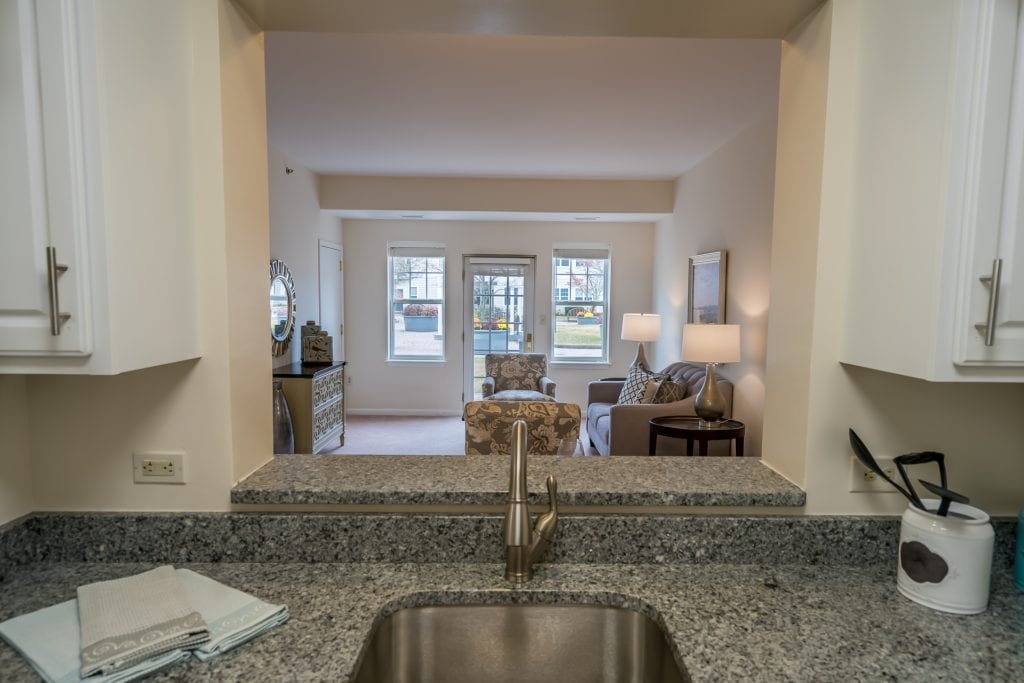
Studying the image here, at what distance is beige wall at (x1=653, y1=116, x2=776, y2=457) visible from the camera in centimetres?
349

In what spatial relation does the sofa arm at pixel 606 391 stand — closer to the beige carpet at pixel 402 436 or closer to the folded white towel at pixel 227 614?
the beige carpet at pixel 402 436

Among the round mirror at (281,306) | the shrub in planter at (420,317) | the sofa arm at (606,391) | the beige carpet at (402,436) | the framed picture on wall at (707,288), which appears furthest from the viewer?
the shrub in planter at (420,317)

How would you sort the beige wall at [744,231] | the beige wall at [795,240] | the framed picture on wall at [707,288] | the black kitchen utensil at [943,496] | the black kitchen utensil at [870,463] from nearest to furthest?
the black kitchen utensil at [943,496]
the black kitchen utensil at [870,463]
the beige wall at [795,240]
the beige wall at [744,231]
the framed picture on wall at [707,288]

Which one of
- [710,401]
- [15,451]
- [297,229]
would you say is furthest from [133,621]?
[297,229]

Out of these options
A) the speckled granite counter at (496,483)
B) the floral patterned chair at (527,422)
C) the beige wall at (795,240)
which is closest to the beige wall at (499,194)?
the floral patterned chair at (527,422)

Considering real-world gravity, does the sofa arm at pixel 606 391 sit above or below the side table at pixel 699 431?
below

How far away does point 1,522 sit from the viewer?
3.67 ft

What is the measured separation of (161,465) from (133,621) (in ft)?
1.22

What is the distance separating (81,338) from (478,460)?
87 cm

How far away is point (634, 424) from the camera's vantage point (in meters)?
3.71

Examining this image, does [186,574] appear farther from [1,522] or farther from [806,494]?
[806,494]

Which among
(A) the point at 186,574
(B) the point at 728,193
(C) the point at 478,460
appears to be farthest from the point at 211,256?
(B) the point at 728,193

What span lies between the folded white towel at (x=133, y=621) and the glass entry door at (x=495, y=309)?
5616mm

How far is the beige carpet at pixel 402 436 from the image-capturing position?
5.18 meters
